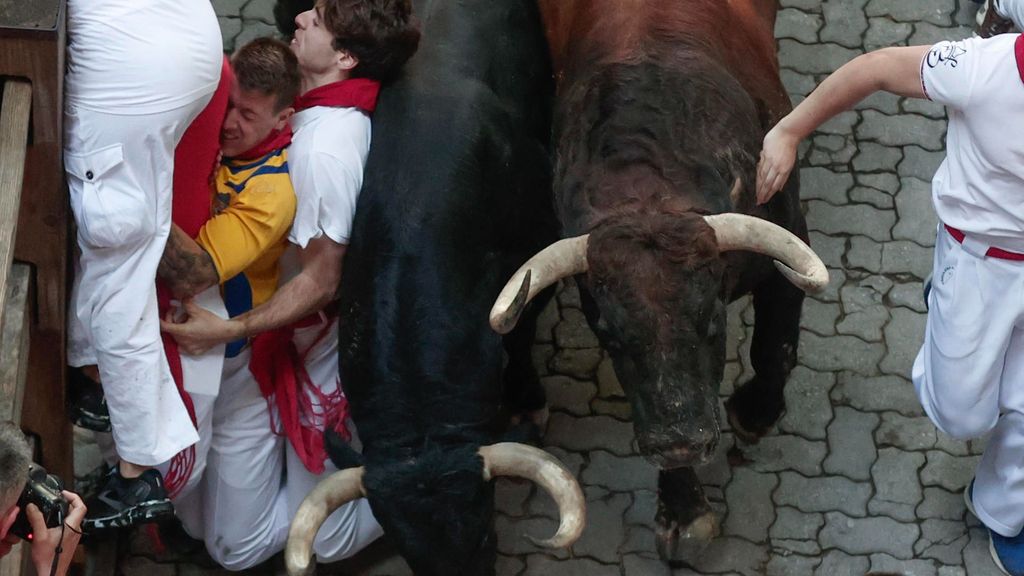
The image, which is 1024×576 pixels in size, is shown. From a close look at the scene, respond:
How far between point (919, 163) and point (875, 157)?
0.73 ft

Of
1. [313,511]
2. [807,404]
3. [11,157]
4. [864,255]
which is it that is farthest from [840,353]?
[11,157]

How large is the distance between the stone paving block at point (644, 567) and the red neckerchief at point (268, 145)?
7.54ft

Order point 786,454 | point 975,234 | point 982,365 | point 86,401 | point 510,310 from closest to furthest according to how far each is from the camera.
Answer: point 510,310 → point 86,401 → point 975,234 → point 982,365 → point 786,454

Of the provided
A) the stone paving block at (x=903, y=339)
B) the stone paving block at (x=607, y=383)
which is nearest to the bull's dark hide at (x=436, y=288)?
the stone paving block at (x=607, y=383)

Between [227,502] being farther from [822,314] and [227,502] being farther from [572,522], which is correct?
[822,314]

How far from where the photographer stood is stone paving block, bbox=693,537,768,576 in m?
6.02

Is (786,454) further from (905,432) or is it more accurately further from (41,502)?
(41,502)

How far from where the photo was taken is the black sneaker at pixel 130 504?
16.7 feet

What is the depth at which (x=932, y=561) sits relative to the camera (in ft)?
19.7

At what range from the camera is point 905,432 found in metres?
6.45

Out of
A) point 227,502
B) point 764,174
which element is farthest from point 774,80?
point 227,502

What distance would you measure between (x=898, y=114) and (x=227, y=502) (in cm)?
405

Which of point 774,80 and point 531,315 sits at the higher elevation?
point 774,80

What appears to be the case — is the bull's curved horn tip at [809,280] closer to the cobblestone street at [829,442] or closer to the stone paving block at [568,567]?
the cobblestone street at [829,442]
